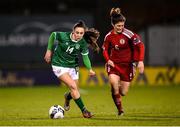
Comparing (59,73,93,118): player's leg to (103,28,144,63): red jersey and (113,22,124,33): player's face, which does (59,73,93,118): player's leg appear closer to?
(103,28,144,63): red jersey

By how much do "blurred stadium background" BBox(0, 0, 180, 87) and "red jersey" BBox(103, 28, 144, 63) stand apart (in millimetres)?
12927

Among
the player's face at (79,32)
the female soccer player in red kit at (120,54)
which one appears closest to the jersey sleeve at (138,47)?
the female soccer player in red kit at (120,54)

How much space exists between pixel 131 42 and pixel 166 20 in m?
17.4

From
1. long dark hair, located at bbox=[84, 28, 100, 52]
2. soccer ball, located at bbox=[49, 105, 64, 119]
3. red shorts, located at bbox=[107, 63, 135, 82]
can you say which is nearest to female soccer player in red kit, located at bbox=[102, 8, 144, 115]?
red shorts, located at bbox=[107, 63, 135, 82]

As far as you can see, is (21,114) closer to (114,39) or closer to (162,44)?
(114,39)

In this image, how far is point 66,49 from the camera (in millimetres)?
14328

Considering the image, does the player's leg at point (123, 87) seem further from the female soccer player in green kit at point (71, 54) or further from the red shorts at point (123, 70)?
the female soccer player in green kit at point (71, 54)

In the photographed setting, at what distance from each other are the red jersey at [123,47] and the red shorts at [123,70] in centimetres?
12

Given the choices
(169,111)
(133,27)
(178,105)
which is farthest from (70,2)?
(169,111)

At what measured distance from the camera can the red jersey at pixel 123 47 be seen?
14.8 metres

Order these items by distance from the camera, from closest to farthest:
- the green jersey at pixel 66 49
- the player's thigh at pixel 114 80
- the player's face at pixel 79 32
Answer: the player's face at pixel 79 32 < the green jersey at pixel 66 49 < the player's thigh at pixel 114 80

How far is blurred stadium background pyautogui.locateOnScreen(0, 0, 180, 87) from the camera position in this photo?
1142 inches

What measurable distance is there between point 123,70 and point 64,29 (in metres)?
14.4

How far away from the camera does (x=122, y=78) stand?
1517 centimetres
